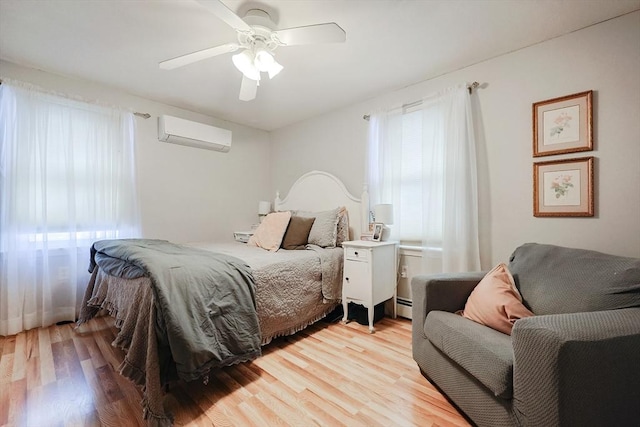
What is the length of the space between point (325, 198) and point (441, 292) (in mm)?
1962

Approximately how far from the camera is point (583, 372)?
36.5 inches

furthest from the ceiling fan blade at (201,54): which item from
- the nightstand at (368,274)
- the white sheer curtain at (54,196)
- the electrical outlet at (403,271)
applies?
the electrical outlet at (403,271)

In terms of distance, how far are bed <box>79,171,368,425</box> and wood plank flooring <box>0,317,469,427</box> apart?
0.59ft

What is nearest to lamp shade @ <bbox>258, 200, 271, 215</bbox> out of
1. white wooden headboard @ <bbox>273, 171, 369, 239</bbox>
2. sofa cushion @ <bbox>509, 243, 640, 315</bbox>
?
white wooden headboard @ <bbox>273, 171, 369, 239</bbox>

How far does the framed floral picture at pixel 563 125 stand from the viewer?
1887 millimetres

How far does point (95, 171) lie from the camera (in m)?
2.73

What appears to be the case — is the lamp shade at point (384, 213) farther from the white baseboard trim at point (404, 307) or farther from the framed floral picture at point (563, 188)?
the framed floral picture at point (563, 188)

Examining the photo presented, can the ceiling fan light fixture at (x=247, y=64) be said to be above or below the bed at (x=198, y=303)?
above

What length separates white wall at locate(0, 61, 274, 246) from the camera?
281 cm

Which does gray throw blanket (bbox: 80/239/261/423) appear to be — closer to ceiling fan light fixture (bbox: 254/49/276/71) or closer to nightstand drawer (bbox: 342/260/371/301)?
nightstand drawer (bbox: 342/260/371/301)

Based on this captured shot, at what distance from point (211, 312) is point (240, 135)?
9.98ft

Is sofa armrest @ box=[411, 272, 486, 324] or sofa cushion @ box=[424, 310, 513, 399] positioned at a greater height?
sofa armrest @ box=[411, 272, 486, 324]

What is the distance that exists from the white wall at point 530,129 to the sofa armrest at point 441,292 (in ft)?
2.54

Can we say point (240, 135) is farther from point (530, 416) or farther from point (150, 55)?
point (530, 416)
